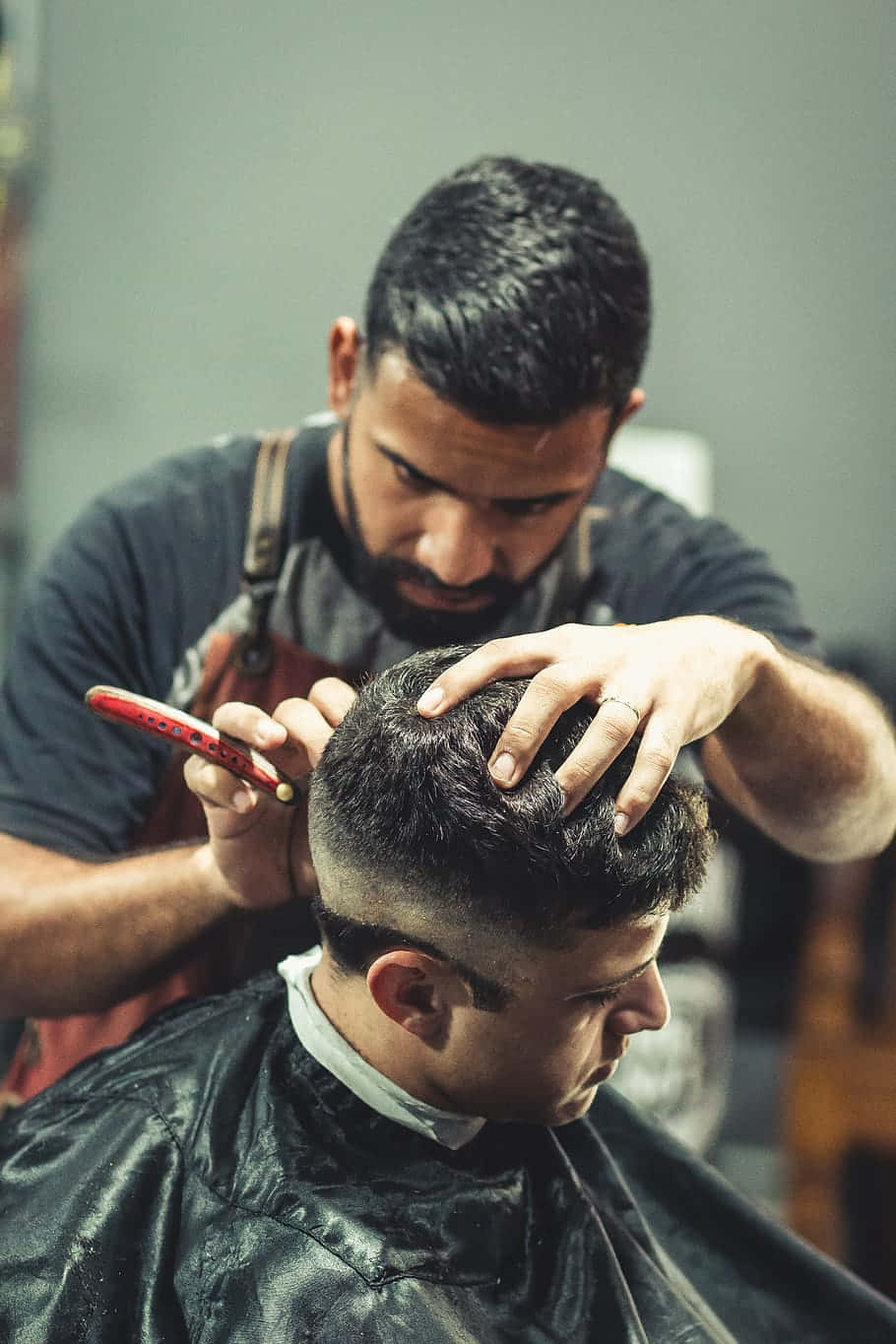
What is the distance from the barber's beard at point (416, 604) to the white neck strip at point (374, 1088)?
53 cm

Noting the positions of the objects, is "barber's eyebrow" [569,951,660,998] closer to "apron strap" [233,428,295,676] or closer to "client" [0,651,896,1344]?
"client" [0,651,896,1344]

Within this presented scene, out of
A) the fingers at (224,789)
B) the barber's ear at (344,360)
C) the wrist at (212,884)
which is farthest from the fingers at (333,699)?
the barber's ear at (344,360)

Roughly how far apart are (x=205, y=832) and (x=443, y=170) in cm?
162

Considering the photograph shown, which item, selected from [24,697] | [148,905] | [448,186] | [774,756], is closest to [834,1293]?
[774,756]

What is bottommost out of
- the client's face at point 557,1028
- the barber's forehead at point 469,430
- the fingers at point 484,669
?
the client's face at point 557,1028

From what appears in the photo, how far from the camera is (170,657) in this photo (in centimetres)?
177

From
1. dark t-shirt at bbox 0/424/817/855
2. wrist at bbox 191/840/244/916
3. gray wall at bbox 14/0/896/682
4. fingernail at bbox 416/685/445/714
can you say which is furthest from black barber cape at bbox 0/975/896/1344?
gray wall at bbox 14/0/896/682

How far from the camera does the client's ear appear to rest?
118 centimetres

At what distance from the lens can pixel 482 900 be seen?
1122 millimetres

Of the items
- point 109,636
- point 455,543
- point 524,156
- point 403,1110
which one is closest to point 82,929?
point 109,636

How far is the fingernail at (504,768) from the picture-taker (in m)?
1.05

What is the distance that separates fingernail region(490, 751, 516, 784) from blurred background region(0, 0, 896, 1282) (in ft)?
5.21

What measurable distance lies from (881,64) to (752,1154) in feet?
8.74

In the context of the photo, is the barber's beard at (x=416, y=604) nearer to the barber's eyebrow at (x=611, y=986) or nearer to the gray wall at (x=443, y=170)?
the barber's eyebrow at (x=611, y=986)
